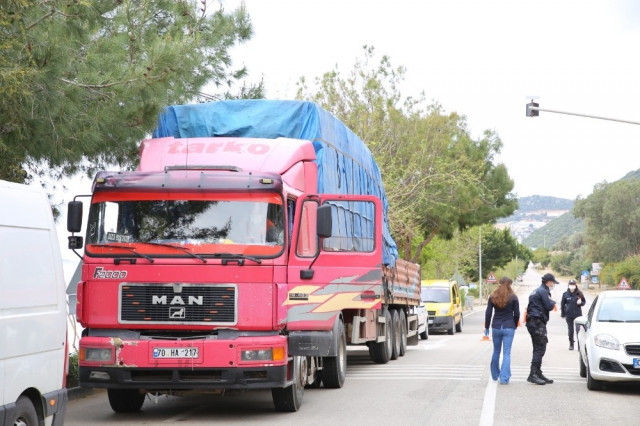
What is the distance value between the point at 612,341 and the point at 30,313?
29.3ft

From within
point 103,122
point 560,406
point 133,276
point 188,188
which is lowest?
point 560,406

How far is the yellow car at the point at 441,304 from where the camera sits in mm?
36000

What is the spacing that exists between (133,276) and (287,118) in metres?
4.04

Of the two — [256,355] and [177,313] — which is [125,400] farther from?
[256,355]

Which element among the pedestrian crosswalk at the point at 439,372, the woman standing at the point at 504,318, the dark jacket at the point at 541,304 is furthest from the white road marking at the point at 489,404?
the dark jacket at the point at 541,304

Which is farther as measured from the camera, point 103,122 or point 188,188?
point 103,122

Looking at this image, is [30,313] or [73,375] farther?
[73,375]

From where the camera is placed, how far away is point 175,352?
36.8 feet

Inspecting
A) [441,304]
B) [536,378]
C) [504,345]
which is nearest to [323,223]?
[504,345]

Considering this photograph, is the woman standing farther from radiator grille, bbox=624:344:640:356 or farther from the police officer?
radiator grille, bbox=624:344:640:356

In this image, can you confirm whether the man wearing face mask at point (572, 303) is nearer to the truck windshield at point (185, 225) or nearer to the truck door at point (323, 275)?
the truck door at point (323, 275)

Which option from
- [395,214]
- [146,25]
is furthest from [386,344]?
[395,214]

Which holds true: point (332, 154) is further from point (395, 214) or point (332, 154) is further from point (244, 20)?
point (395, 214)

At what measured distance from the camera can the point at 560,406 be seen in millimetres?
12898
